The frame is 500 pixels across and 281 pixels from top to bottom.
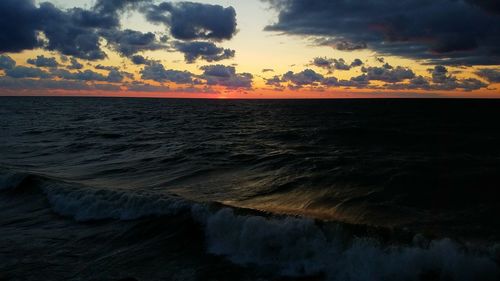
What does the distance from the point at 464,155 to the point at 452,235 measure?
42.0ft

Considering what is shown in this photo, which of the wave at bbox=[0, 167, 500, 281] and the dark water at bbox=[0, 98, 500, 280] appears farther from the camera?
the dark water at bbox=[0, 98, 500, 280]

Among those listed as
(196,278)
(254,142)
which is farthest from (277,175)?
(254,142)

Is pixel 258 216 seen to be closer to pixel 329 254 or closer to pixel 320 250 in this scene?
pixel 320 250

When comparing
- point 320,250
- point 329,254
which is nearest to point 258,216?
point 320,250

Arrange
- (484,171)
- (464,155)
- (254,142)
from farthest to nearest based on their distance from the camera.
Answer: (254,142) < (464,155) < (484,171)

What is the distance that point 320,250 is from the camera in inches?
370

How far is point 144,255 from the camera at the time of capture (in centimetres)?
973

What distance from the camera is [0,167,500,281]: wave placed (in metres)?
8.33

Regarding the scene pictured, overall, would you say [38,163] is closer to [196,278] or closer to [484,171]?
[196,278]

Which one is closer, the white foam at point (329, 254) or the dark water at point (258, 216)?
the white foam at point (329, 254)

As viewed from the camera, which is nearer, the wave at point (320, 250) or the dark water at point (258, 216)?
the wave at point (320, 250)

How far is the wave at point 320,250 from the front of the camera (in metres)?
8.33

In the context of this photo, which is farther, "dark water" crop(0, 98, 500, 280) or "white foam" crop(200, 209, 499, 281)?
"dark water" crop(0, 98, 500, 280)

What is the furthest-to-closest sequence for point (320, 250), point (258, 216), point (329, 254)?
point (258, 216), point (320, 250), point (329, 254)
